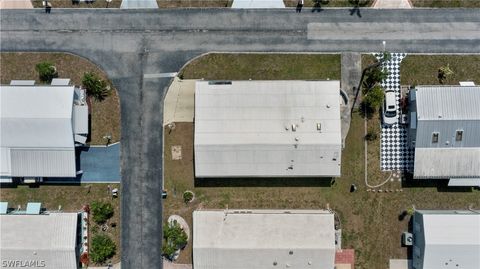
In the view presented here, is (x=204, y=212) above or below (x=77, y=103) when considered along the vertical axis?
below

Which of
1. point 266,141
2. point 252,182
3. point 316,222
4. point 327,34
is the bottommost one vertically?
point 316,222

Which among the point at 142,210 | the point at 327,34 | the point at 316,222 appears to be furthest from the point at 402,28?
the point at 142,210

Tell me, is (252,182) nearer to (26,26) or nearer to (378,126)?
(378,126)

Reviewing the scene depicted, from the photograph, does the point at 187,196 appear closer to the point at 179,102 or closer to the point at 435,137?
the point at 179,102

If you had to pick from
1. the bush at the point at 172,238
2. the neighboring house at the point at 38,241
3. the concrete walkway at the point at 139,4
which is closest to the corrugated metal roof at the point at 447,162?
the bush at the point at 172,238

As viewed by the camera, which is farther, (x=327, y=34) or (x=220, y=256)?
(x=327, y=34)

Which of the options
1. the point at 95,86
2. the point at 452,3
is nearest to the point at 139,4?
the point at 95,86
